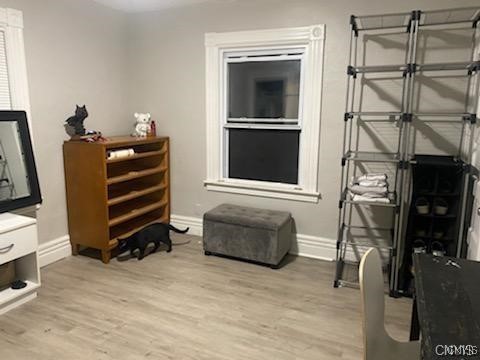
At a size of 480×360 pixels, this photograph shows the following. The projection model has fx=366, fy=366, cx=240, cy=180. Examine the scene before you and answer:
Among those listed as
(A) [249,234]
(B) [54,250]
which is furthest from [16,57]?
(A) [249,234]

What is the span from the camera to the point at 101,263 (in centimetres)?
335

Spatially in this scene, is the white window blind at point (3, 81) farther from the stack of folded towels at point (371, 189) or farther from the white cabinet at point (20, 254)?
the stack of folded towels at point (371, 189)

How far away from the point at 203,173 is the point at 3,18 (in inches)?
85.6

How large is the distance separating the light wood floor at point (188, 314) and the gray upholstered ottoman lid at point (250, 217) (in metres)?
0.40

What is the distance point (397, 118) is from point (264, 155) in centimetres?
128

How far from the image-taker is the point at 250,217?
3.34 m

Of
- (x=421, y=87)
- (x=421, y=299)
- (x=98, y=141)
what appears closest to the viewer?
(x=421, y=299)

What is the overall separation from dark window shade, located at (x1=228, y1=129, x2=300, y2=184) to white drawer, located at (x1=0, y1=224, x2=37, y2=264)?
1960mm

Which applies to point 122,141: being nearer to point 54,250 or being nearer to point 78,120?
point 78,120

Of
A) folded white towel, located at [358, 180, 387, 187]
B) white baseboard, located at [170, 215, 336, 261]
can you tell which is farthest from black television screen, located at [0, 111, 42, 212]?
folded white towel, located at [358, 180, 387, 187]

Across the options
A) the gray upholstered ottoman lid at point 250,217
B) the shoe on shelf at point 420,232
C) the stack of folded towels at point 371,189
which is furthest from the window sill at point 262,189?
the shoe on shelf at point 420,232

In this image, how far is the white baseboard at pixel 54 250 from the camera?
3.26m

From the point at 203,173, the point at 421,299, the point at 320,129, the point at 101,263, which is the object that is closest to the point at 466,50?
the point at 320,129

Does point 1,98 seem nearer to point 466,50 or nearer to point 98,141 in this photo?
point 98,141
